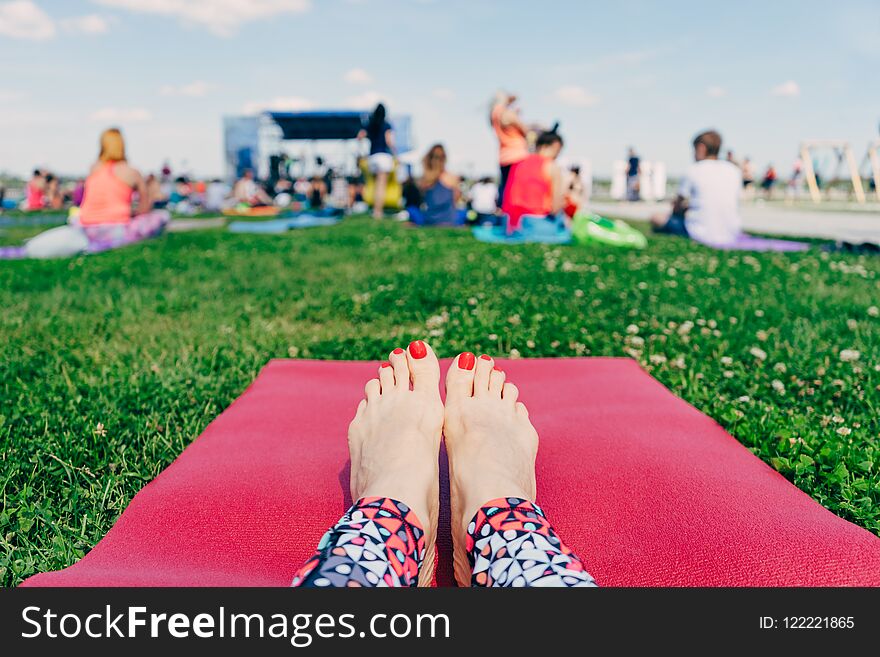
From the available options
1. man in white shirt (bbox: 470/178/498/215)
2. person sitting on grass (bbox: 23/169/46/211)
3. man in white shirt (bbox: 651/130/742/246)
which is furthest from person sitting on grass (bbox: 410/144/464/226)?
person sitting on grass (bbox: 23/169/46/211)

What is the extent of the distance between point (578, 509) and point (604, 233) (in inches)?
292

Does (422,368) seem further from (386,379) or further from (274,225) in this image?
(274,225)

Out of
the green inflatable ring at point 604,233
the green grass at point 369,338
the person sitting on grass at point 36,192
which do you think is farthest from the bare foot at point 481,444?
the person sitting on grass at point 36,192

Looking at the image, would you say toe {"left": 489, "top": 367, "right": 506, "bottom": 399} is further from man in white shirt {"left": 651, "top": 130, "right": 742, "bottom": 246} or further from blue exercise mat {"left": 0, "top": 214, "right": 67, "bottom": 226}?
blue exercise mat {"left": 0, "top": 214, "right": 67, "bottom": 226}

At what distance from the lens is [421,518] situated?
150 centimetres

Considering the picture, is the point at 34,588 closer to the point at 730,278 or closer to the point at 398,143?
the point at 730,278

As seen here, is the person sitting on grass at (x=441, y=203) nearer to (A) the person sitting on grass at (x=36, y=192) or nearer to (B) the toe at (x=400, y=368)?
(B) the toe at (x=400, y=368)

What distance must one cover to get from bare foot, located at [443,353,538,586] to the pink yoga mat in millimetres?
122

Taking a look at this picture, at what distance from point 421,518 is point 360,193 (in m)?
17.5

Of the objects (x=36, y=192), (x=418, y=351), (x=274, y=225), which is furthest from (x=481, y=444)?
(x=36, y=192)

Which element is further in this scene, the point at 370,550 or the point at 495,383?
the point at 495,383

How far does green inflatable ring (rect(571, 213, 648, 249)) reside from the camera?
8547 millimetres

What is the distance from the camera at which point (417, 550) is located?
1412 millimetres

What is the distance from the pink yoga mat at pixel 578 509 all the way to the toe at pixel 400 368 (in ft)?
1.04
